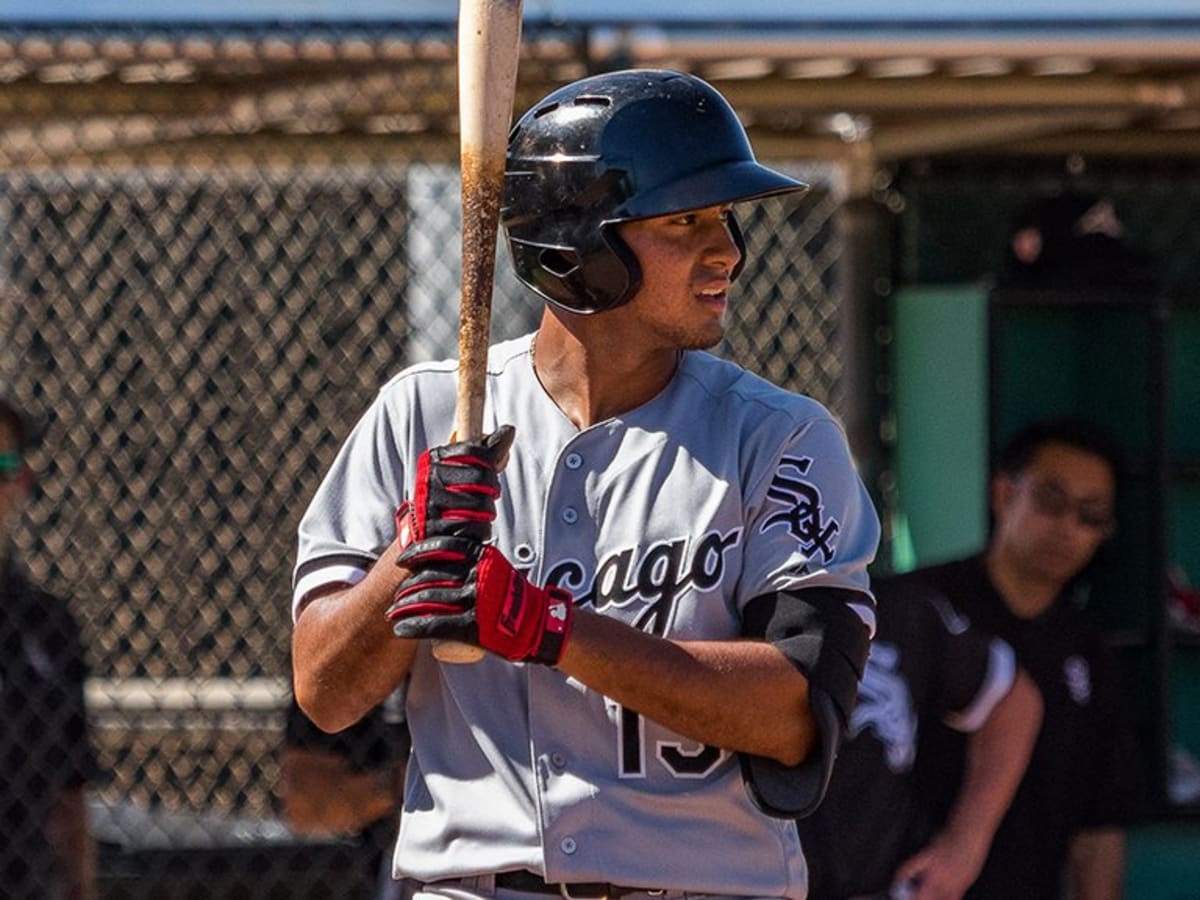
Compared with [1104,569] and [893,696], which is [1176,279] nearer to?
[1104,569]

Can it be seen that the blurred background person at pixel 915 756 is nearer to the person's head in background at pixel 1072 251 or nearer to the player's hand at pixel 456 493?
the person's head in background at pixel 1072 251

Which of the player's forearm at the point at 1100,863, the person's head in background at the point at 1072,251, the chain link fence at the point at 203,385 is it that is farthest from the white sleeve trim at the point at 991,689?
the chain link fence at the point at 203,385

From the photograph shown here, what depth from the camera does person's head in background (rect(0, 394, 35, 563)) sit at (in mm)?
4617

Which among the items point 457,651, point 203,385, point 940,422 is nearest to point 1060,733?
point 940,422

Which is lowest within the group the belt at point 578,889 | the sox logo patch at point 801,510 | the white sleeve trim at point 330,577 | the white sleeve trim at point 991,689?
the white sleeve trim at point 991,689

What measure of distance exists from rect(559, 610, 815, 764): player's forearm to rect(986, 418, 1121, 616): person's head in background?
237cm

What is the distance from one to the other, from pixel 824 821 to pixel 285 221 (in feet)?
13.5

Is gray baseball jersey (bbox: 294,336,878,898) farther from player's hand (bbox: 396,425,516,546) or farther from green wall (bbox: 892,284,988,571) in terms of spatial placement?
green wall (bbox: 892,284,988,571)

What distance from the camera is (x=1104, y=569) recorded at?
5.36 meters

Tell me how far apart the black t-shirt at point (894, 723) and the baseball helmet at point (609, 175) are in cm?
164

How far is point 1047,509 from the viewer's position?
4.51 meters

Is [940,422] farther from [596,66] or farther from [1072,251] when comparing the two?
[596,66]

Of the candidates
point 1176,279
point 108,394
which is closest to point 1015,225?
point 1176,279

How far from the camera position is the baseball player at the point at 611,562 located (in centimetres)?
214
